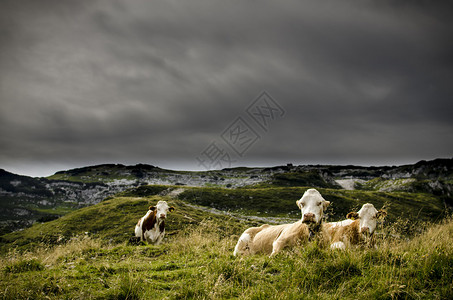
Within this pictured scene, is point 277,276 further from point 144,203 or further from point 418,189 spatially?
point 418,189

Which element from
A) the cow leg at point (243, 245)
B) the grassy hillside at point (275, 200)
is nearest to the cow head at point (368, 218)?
the cow leg at point (243, 245)

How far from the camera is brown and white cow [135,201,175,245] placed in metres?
18.4

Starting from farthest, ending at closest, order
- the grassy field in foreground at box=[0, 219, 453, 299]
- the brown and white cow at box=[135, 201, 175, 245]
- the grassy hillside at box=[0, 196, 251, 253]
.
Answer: the grassy hillside at box=[0, 196, 251, 253] → the brown and white cow at box=[135, 201, 175, 245] → the grassy field in foreground at box=[0, 219, 453, 299]

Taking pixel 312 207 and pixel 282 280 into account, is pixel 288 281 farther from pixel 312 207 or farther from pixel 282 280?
pixel 312 207

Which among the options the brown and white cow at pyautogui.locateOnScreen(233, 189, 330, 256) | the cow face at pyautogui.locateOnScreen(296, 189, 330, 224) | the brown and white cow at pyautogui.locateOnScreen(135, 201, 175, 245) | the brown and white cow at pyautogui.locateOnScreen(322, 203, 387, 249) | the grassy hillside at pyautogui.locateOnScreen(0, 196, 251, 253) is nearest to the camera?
the cow face at pyautogui.locateOnScreen(296, 189, 330, 224)

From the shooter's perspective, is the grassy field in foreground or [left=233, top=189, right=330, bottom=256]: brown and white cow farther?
[left=233, top=189, right=330, bottom=256]: brown and white cow

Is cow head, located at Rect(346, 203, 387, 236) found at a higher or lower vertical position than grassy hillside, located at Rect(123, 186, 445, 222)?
higher

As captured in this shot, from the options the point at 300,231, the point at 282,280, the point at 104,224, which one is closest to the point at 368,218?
the point at 300,231

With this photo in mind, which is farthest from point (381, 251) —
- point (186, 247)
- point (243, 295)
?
point (186, 247)

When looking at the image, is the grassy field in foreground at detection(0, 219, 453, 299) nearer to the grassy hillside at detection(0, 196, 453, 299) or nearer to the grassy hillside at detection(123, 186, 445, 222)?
the grassy hillside at detection(0, 196, 453, 299)

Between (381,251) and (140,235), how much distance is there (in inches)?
675

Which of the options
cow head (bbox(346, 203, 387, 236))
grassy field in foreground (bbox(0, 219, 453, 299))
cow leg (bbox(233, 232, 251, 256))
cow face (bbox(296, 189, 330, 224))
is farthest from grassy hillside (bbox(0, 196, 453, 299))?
cow leg (bbox(233, 232, 251, 256))

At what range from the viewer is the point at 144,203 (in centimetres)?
6644

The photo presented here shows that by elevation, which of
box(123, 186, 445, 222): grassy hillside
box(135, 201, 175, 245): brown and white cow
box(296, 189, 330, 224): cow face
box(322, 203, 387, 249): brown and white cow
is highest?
box(296, 189, 330, 224): cow face
